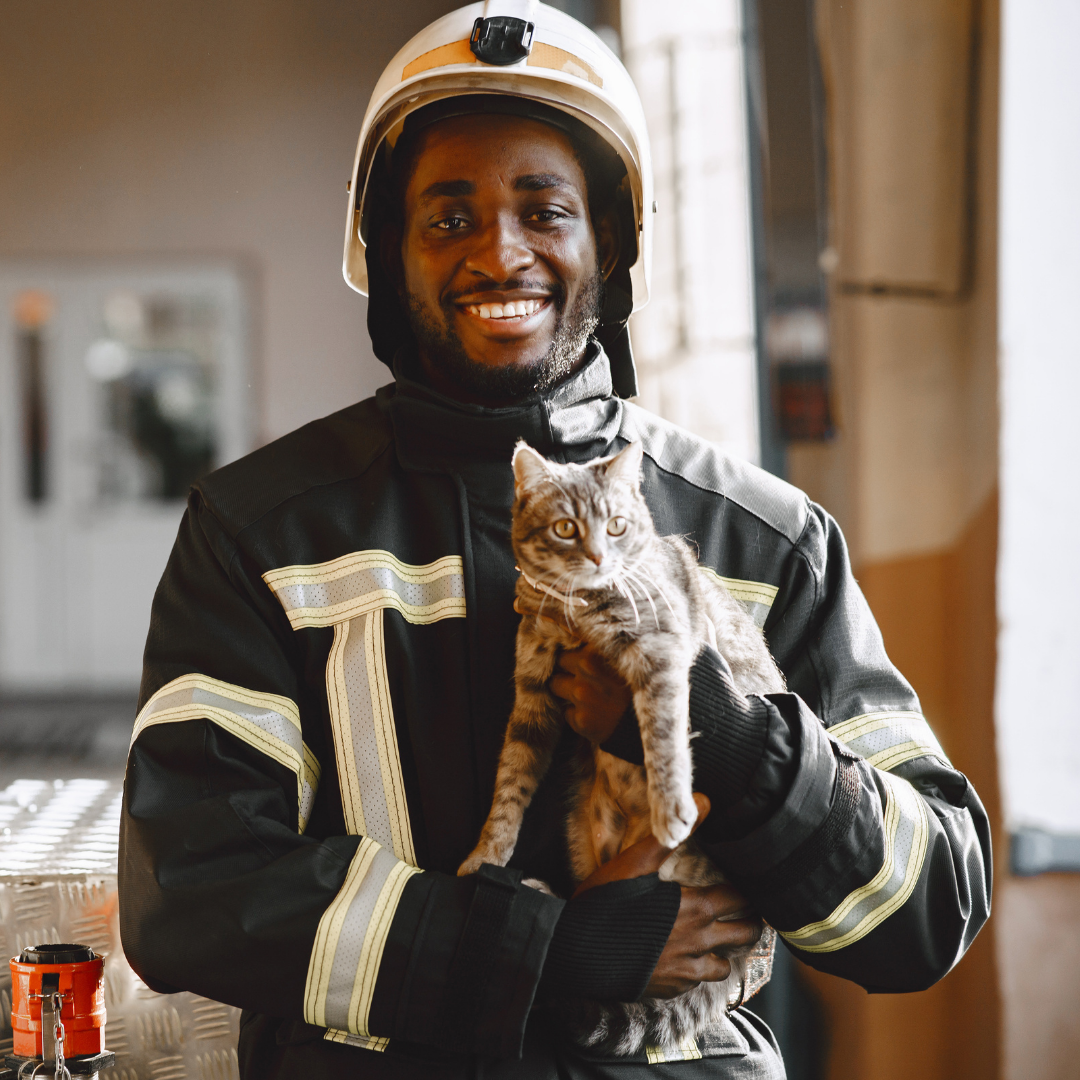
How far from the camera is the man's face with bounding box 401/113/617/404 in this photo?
154 cm

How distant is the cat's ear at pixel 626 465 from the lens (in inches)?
56.4

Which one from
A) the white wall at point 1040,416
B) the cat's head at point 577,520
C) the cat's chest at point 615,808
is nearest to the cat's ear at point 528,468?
the cat's head at point 577,520

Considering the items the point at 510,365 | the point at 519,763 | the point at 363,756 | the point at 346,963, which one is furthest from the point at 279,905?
the point at 510,365

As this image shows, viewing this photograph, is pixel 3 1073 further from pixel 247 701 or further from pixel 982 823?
pixel 982 823

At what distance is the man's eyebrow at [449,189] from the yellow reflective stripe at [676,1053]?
1183 millimetres

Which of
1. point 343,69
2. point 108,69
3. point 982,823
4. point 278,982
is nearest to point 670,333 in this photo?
point 982,823

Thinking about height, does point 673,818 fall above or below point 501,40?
below

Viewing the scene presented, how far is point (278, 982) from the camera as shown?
129 cm

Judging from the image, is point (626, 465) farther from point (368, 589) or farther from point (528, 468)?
point (368, 589)

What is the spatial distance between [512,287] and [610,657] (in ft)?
1.77

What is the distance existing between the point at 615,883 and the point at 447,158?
102cm

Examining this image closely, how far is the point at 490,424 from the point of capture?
1523mm

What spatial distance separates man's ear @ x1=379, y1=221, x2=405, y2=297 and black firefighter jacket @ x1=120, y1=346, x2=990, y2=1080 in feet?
0.80

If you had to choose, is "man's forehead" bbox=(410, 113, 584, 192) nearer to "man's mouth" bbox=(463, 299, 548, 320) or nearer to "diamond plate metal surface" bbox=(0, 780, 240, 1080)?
"man's mouth" bbox=(463, 299, 548, 320)
